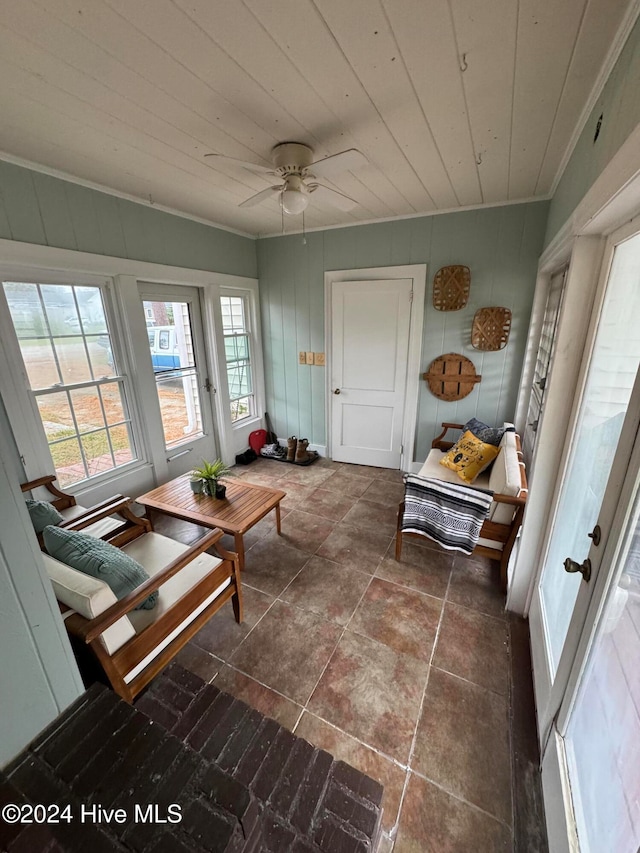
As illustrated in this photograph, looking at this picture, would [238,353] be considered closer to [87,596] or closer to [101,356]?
[101,356]

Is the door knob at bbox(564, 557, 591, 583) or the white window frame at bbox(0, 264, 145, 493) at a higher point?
the white window frame at bbox(0, 264, 145, 493)

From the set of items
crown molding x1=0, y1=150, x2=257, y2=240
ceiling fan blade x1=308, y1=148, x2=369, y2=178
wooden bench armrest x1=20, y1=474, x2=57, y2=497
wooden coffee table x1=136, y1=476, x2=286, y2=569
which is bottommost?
wooden coffee table x1=136, y1=476, x2=286, y2=569

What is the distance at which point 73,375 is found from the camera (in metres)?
2.43

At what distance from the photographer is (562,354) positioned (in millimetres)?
1521

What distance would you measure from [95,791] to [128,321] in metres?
2.66

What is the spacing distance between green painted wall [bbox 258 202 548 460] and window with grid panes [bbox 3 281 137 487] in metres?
1.85

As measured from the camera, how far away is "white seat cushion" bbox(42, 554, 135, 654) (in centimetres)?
117

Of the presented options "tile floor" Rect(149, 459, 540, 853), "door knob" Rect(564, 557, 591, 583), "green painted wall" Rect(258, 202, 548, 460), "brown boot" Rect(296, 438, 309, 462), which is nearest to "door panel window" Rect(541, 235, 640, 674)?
"door knob" Rect(564, 557, 591, 583)

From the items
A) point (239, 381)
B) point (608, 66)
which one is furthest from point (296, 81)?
point (239, 381)

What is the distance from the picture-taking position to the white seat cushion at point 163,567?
146 centimetres

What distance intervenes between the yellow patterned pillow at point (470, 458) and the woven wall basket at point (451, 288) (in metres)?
1.21

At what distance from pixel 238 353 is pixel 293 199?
92.1 inches

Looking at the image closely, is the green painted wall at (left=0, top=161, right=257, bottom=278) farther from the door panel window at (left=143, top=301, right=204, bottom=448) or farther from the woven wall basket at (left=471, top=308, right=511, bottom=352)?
the woven wall basket at (left=471, top=308, right=511, bottom=352)

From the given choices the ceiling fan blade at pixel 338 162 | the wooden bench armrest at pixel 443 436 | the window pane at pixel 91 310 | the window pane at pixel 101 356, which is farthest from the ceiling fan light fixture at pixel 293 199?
the wooden bench armrest at pixel 443 436
